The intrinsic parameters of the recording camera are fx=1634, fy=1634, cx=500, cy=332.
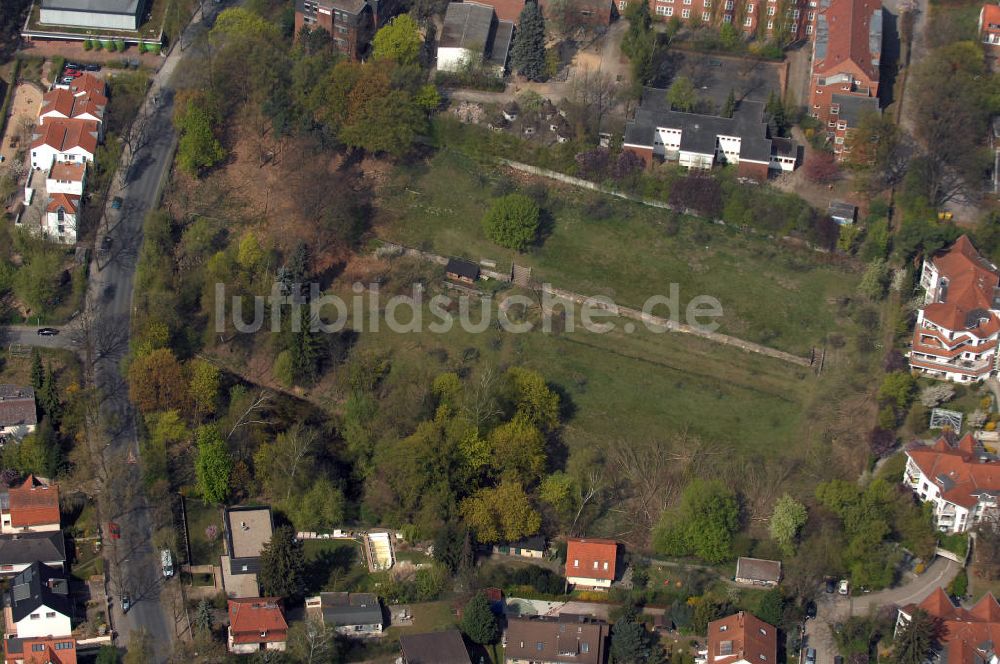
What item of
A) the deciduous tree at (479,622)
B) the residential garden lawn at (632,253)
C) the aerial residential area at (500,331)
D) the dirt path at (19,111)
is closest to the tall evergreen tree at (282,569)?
the aerial residential area at (500,331)

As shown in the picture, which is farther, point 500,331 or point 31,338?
point 500,331

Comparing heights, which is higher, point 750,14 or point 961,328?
point 750,14

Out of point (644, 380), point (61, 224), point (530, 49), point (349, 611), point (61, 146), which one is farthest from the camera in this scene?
point (530, 49)

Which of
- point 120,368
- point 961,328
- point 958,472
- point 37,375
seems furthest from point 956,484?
point 37,375

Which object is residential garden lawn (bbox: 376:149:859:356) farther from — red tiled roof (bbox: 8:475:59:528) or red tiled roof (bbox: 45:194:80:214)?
red tiled roof (bbox: 8:475:59:528)

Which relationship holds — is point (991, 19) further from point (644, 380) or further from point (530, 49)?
point (644, 380)

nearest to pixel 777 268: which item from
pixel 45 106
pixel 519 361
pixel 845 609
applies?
pixel 519 361

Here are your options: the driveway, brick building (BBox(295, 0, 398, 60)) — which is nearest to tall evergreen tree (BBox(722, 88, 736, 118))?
brick building (BBox(295, 0, 398, 60))
